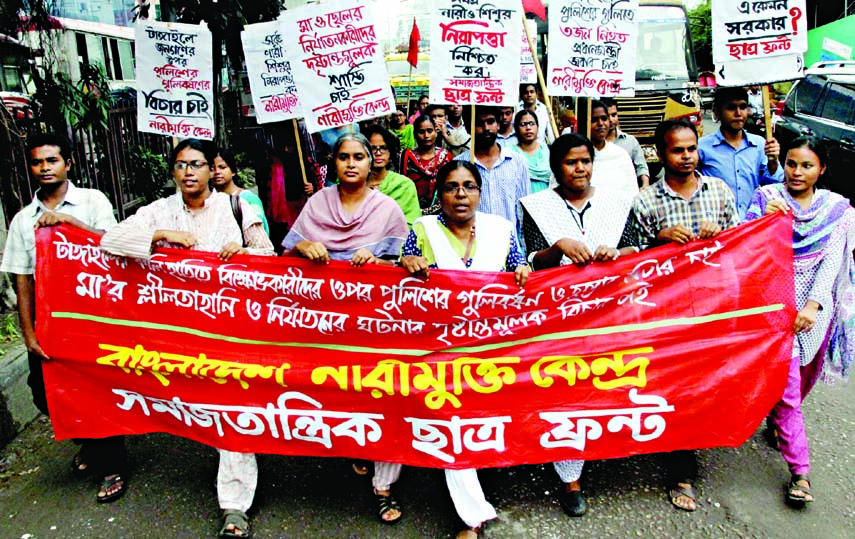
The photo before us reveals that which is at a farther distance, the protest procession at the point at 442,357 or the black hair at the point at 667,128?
the black hair at the point at 667,128

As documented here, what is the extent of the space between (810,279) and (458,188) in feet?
5.84

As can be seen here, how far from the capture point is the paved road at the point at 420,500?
3227 millimetres

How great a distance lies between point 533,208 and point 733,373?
47.6 inches

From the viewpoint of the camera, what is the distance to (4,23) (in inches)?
240

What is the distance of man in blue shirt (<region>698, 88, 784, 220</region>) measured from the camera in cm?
449

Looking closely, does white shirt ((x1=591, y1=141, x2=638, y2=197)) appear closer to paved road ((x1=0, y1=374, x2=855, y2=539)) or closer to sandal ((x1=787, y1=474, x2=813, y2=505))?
paved road ((x1=0, y1=374, x2=855, y2=539))

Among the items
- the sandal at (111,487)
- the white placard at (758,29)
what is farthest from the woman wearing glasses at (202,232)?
the white placard at (758,29)

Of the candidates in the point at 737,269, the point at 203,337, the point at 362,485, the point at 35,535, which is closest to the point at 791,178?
the point at 737,269

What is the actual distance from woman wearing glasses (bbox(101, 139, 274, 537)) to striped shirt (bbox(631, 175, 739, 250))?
75.6 inches

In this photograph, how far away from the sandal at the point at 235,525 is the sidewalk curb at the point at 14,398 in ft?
5.92

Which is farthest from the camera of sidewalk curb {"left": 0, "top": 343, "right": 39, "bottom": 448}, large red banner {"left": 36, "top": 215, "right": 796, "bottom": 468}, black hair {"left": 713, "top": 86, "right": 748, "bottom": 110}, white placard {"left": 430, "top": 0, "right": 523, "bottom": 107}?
white placard {"left": 430, "top": 0, "right": 523, "bottom": 107}

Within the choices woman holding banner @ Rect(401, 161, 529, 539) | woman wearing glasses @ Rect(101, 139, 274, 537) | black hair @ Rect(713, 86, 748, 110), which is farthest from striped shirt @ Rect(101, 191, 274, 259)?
black hair @ Rect(713, 86, 748, 110)

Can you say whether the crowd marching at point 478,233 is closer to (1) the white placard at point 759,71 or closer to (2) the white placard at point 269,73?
(1) the white placard at point 759,71

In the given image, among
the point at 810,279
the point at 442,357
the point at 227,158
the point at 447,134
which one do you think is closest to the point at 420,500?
the point at 442,357
